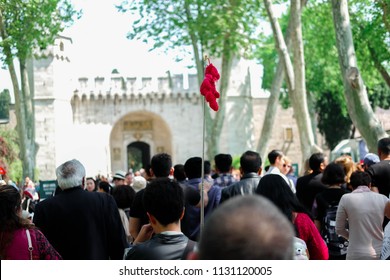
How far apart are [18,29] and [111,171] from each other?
79.9 feet

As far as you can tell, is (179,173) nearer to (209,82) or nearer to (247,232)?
(209,82)

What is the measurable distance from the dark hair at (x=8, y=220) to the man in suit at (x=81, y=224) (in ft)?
2.66

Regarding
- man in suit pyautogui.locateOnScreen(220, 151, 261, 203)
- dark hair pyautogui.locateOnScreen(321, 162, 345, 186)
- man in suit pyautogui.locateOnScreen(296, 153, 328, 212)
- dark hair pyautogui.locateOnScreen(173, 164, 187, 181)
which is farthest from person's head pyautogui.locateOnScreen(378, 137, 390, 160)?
dark hair pyautogui.locateOnScreen(173, 164, 187, 181)

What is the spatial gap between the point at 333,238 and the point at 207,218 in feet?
14.2

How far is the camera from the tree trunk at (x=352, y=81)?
14102mm

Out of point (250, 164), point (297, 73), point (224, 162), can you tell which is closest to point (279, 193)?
point (250, 164)

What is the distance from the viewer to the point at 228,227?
1995 mm

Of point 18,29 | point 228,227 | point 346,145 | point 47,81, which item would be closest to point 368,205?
Answer: point 228,227

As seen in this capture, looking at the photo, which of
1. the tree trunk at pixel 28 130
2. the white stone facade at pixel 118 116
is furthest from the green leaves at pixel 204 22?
the white stone facade at pixel 118 116

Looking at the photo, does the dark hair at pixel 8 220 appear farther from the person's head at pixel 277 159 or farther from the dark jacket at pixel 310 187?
the person's head at pixel 277 159

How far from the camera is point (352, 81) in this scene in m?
14.2

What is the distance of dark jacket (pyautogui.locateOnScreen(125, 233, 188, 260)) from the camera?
363cm

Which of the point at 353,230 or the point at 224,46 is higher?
the point at 224,46

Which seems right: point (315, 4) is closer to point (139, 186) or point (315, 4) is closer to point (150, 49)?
point (150, 49)
